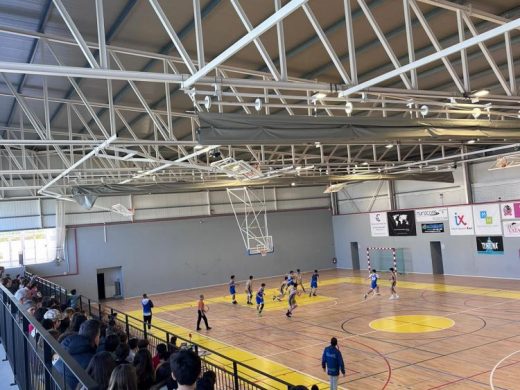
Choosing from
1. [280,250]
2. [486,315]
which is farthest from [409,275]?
[486,315]

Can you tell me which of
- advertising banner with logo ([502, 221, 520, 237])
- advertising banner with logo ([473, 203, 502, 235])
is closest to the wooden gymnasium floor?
advertising banner with logo ([502, 221, 520, 237])

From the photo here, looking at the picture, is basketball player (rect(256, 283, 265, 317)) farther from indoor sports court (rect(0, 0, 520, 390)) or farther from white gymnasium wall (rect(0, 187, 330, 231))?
white gymnasium wall (rect(0, 187, 330, 231))

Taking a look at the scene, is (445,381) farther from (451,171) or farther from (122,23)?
(451,171)

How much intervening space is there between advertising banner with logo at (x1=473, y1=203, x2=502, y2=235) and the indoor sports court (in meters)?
0.15

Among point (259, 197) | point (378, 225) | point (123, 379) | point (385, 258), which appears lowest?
point (385, 258)

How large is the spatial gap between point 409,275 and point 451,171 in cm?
832

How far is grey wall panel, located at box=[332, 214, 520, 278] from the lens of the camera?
30.0 meters

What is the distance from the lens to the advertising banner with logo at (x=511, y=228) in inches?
1136

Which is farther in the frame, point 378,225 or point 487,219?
point 378,225

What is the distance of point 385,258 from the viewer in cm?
3875

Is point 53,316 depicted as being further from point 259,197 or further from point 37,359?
point 259,197

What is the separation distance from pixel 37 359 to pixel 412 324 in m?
18.3

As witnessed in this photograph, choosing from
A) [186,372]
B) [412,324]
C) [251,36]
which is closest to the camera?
[186,372]

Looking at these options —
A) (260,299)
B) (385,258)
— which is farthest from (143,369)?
(385,258)
